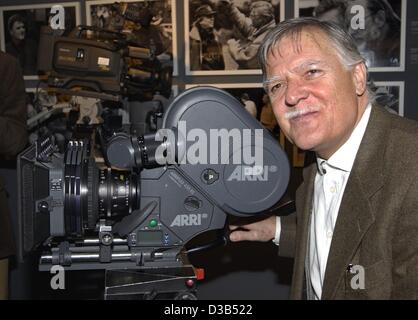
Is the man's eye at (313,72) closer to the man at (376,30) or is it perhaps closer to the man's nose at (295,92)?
the man's nose at (295,92)

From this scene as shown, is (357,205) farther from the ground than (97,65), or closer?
closer

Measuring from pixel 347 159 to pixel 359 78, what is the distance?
20 centimetres

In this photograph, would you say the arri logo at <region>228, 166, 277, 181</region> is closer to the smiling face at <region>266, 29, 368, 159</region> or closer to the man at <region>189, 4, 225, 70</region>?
the smiling face at <region>266, 29, 368, 159</region>

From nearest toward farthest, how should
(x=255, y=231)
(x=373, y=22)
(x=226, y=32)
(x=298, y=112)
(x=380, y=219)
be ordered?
(x=380, y=219) < (x=298, y=112) < (x=255, y=231) < (x=373, y=22) < (x=226, y=32)

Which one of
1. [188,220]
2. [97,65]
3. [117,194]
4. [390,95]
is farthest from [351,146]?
[390,95]

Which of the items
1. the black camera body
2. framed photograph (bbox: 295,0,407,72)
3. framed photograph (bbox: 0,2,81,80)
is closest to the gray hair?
the black camera body

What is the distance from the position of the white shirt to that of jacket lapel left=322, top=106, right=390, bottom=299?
46 millimetres

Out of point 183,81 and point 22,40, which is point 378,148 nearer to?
point 183,81

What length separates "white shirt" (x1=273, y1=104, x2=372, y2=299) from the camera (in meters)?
1.16

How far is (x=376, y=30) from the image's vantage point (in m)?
2.11

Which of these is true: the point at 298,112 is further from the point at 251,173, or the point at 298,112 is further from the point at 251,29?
the point at 251,29

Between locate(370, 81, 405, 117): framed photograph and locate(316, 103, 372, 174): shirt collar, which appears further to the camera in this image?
locate(370, 81, 405, 117): framed photograph
